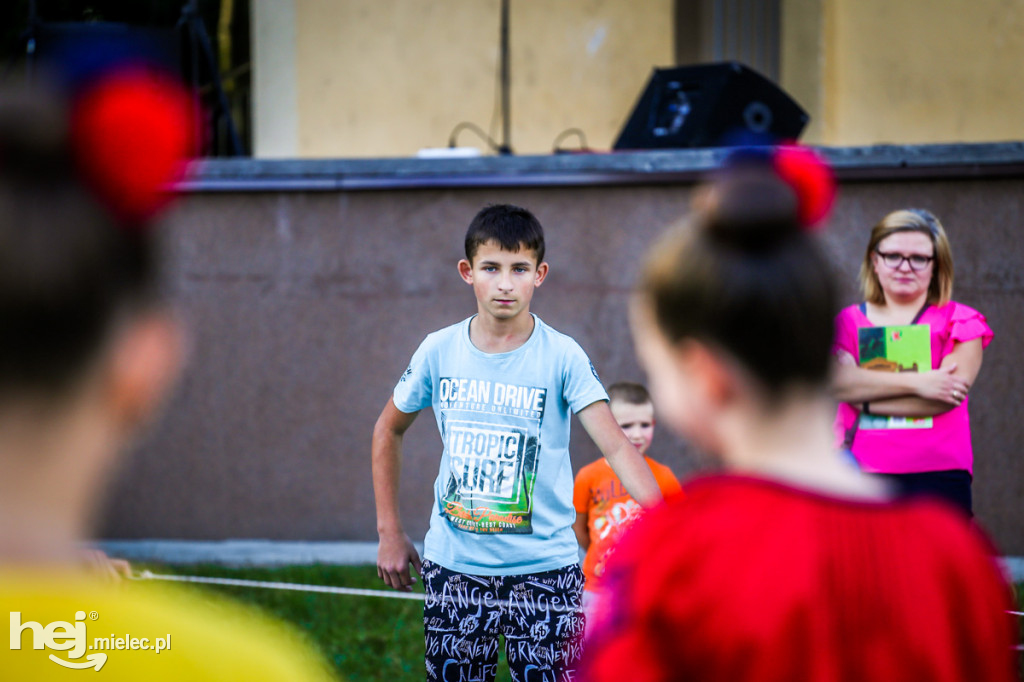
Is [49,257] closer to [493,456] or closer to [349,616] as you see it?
[493,456]

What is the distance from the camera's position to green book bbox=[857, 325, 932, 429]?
3633 millimetres

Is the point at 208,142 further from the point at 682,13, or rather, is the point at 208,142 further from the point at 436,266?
the point at 682,13

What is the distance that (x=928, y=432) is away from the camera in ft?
11.6

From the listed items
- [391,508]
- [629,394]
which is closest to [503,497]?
[391,508]

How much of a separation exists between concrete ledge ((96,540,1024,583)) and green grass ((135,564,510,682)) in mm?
161

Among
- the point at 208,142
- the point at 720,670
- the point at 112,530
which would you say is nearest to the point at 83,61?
the point at 720,670

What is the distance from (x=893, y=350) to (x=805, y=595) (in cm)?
280

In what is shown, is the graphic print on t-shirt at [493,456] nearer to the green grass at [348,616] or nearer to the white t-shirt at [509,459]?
the white t-shirt at [509,459]

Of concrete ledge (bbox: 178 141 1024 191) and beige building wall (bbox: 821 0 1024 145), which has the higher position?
beige building wall (bbox: 821 0 1024 145)

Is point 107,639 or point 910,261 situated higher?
point 910,261

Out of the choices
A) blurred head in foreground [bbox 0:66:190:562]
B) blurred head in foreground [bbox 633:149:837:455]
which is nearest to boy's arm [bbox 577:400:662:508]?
blurred head in foreground [bbox 633:149:837:455]

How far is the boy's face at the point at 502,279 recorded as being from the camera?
3.03 meters

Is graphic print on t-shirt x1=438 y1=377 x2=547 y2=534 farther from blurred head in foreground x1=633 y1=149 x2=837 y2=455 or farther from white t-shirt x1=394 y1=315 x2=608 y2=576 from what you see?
blurred head in foreground x1=633 y1=149 x2=837 y2=455

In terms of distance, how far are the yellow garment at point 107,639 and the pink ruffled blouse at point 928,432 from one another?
9.66 feet
